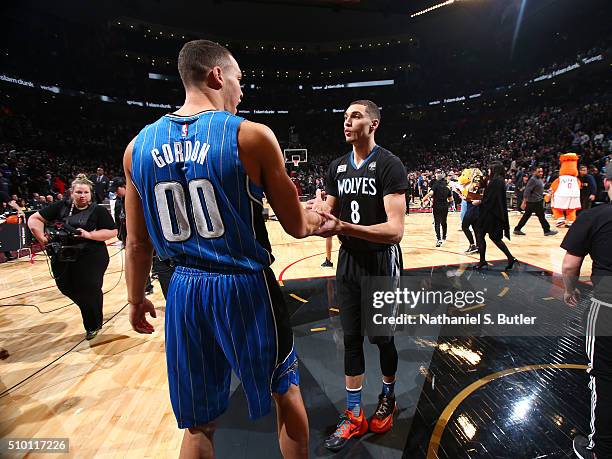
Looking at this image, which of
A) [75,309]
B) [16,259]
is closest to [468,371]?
[75,309]

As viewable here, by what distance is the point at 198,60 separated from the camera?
128cm

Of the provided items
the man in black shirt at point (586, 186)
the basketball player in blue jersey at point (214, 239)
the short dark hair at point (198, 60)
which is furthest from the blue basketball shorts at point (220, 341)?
the man in black shirt at point (586, 186)

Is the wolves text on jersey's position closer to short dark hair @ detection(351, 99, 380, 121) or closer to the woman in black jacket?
short dark hair @ detection(351, 99, 380, 121)

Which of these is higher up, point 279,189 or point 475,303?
point 279,189

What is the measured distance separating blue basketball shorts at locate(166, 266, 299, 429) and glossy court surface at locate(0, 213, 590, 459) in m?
1.01

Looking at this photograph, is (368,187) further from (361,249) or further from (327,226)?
(327,226)

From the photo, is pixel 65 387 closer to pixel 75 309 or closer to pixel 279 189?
pixel 75 309

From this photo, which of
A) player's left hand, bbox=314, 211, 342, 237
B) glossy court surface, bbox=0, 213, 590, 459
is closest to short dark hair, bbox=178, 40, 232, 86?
player's left hand, bbox=314, 211, 342, 237

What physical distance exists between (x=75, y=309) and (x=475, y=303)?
5618mm

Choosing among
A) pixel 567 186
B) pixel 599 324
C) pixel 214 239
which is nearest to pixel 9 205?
pixel 214 239

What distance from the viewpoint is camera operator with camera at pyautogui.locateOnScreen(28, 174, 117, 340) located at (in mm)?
3387

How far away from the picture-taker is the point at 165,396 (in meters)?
2.70

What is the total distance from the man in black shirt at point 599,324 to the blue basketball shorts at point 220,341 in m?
1.77

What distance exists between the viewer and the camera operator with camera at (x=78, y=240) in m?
3.39
